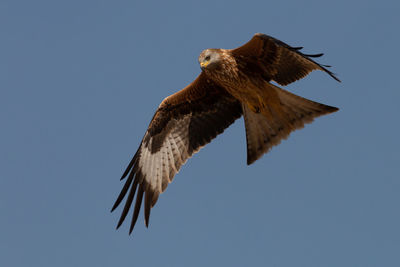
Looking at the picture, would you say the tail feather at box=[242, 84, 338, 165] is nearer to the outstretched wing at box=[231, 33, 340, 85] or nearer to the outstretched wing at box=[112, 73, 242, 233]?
the outstretched wing at box=[231, 33, 340, 85]

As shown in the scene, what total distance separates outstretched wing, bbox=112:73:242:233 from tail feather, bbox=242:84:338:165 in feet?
1.73

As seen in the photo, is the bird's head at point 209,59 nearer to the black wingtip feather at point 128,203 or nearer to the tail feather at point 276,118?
the tail feather at point 276,118

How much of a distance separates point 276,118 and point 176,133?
1669 mm

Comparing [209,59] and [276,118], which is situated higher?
[209,59]

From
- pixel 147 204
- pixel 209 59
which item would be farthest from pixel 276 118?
pixel 147 204

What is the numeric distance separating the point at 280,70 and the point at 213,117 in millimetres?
1416

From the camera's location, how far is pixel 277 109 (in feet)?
27.1

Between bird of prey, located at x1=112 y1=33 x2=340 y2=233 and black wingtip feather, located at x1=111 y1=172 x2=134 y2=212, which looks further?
black wingtip feather, located at x1=111 y1=172 x2=134 y2=212

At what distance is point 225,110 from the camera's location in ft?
29.3

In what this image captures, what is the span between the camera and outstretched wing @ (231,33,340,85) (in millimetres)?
7769

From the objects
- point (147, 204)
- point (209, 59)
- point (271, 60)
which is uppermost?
point (209, 59)

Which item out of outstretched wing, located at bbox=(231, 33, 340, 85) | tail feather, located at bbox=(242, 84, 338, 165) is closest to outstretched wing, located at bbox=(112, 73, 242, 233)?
tail feather, located at bbox=(242, 84, 338, 165)

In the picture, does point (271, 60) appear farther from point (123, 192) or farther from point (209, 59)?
point (123, 192)

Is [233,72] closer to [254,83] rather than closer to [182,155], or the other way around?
[254,83]
